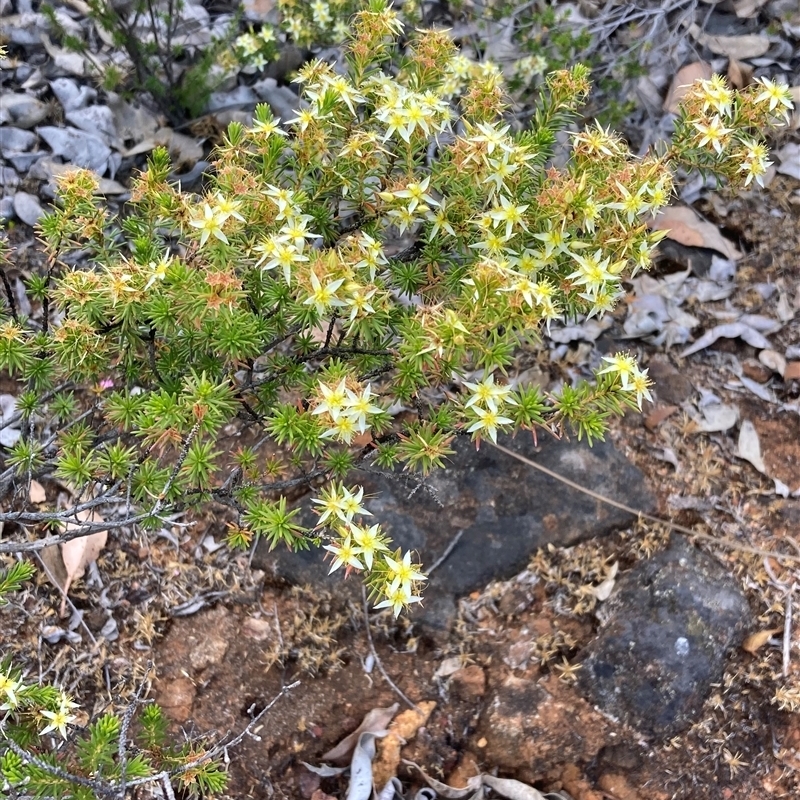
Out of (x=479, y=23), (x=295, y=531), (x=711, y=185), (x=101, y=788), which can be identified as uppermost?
(x=479, y=23)

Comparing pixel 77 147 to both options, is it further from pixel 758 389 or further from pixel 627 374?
pixel 758 389

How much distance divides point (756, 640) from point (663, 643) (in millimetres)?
406

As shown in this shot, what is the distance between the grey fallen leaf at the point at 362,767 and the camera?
2828 millimetres

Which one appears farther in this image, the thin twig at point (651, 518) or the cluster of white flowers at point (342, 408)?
the thin twig at point (651, 518)

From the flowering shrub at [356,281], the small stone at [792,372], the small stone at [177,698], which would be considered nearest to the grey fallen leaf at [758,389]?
the small stone at [792,372]

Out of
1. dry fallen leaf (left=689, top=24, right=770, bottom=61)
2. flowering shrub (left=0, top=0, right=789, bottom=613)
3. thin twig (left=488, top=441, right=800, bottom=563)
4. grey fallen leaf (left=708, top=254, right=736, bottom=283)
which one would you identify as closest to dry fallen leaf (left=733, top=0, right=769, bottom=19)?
dry fallen leaf (left=689, top=24, right=770, bottom=61)

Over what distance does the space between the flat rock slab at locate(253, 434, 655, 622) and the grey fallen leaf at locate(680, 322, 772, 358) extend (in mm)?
802

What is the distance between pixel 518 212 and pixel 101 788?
2011 millimetres

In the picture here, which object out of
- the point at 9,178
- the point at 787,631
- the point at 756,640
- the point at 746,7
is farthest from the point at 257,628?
the point at 746,7

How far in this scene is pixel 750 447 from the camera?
3627 millimetres

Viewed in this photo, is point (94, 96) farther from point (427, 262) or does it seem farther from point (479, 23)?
point (427, 262)

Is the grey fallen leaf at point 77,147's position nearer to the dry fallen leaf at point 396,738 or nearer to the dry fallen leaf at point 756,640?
the dry fallen leaf at point 396,738

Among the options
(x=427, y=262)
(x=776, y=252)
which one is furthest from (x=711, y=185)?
(x=427, y=262)

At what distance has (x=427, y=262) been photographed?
8.55 feet
